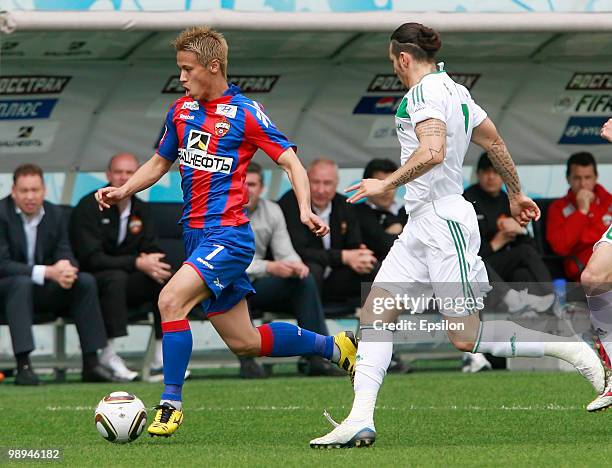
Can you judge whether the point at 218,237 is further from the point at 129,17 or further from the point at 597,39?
the point at 597,39

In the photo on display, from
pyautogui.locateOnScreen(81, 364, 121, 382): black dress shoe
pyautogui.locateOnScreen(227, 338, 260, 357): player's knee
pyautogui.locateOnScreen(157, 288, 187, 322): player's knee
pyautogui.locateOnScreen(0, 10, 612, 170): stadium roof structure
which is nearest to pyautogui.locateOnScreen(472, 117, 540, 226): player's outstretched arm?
pyautogui.locateOnScreen(227, 338, 260, 357): player's knee

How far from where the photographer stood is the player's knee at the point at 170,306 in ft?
24.9

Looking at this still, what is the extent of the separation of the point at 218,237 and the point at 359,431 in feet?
4.66

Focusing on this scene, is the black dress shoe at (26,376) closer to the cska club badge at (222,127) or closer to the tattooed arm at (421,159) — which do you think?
the cska club badge at (222,127)

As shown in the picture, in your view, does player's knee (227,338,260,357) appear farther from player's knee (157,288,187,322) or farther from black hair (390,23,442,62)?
black hair (390,23,442,62)

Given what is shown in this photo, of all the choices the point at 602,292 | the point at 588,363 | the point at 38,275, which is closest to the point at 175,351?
the point at 588,363

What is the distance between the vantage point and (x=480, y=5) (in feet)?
40.8

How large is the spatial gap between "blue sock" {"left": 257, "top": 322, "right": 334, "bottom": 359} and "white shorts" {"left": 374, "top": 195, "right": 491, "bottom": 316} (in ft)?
3.87

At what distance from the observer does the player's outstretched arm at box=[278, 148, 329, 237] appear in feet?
23.7

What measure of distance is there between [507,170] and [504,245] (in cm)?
547

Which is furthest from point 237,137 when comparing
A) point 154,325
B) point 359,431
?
point 154,325

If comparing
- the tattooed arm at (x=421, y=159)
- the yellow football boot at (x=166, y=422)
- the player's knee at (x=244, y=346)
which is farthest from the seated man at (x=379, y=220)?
the tattooed arm at (x=421, y=159)

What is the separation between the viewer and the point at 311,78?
1394 cm

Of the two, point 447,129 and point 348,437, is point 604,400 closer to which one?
point 348,437
